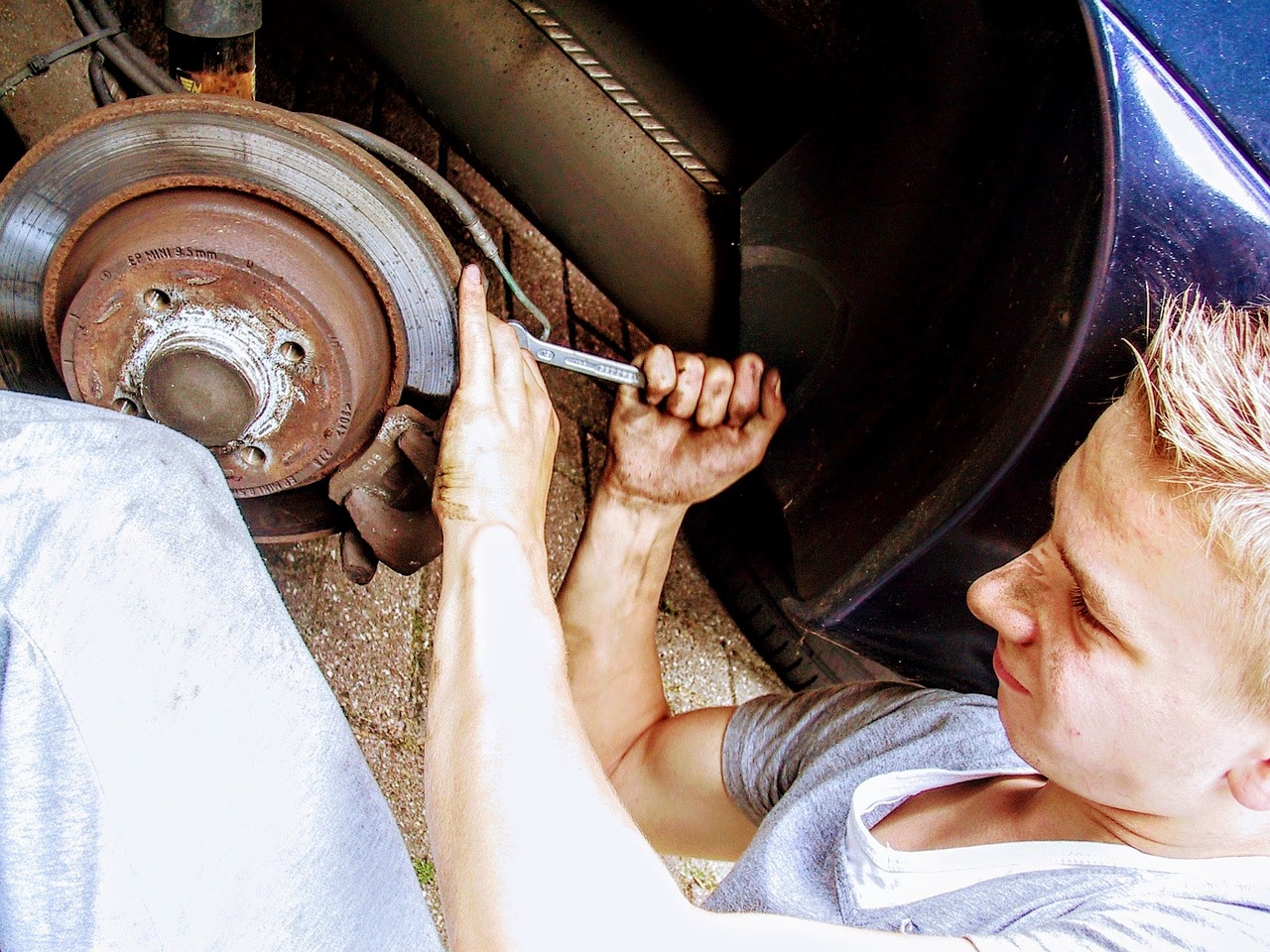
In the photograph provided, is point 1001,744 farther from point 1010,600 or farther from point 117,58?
point 117,58

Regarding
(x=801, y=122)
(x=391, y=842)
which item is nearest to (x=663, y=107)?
(x=801, y=122)

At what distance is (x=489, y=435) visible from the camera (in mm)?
958

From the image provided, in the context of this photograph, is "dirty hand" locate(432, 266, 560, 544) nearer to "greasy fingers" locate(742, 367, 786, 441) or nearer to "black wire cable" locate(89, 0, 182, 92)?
"greasy fingers" locate(742, 367, 786, 441)

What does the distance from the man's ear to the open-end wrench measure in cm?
69

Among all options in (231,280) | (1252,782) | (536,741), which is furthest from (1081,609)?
(231,280)

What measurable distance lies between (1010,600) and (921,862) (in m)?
0.25

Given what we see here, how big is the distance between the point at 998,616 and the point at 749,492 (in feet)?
2.13

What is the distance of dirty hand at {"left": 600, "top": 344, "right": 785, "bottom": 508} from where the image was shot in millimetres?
1233

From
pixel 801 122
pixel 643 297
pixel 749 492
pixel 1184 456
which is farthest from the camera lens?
pixel 749 492

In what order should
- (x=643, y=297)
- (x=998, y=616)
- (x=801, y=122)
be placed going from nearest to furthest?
(x=998, y=616) → (x=801, y=122) → (x=643, y=297)

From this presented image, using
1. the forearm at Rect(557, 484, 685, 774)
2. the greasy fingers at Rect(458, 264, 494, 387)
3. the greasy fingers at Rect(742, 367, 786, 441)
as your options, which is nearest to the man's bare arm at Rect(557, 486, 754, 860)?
the forearm at Rect(557, 484, 685, 774)

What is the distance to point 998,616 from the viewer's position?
33.7 inches

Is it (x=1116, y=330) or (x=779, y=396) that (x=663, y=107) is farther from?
(x=1116, y=330)

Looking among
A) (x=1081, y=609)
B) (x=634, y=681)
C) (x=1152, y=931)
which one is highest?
(x=1081, y=609)
